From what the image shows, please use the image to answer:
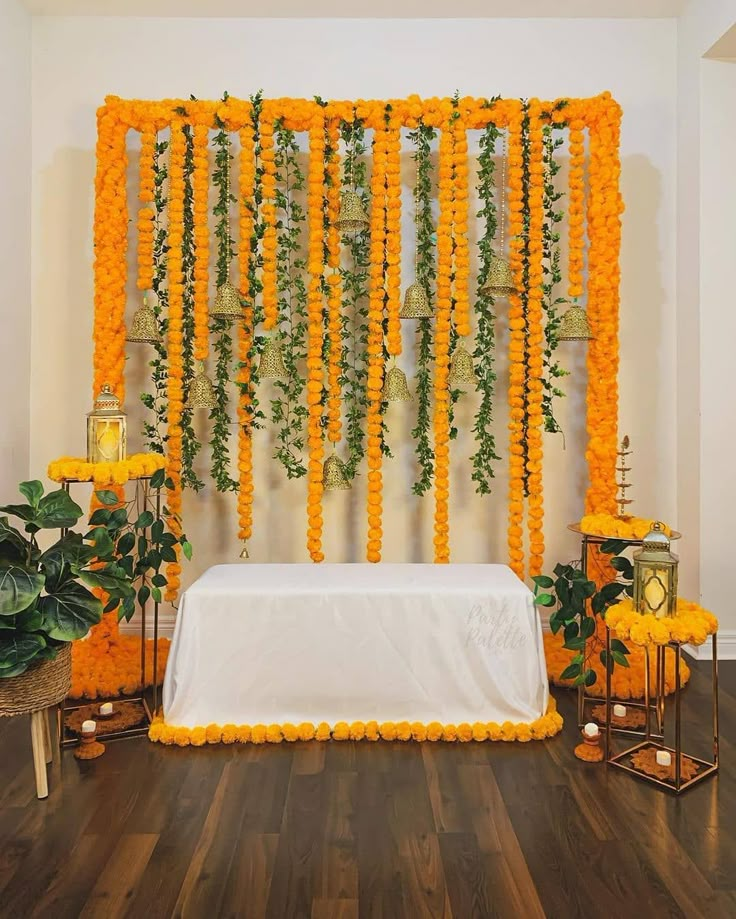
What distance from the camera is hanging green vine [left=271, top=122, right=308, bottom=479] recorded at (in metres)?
3.86

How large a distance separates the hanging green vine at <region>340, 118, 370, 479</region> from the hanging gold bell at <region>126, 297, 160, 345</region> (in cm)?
94

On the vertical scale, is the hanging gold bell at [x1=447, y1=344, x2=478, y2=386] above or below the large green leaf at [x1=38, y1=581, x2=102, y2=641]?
above

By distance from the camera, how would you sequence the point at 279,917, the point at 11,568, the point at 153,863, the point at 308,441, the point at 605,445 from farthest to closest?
the point at 308,441
the point at 605,445
the point at 11,568
the point at 153,863
the point at 279,917

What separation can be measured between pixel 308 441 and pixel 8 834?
2305 millimetres

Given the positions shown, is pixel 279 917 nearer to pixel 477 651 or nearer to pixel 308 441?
pixel 477 651

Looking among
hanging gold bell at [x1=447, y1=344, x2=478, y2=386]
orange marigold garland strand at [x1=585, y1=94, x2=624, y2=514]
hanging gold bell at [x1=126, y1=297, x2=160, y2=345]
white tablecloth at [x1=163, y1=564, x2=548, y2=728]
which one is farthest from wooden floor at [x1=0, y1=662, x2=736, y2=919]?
hanging gold bell at [x1=126, y1=297, x2=160, y2=345]

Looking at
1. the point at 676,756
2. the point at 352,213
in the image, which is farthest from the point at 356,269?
the point at 676,756

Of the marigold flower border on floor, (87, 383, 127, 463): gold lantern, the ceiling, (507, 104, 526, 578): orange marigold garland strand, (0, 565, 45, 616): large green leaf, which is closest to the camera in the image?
(0, 565, 45, 616): large green leaf

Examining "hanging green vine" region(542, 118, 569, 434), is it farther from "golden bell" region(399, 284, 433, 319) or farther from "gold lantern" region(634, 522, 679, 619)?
"gold lantern" region(634, 522, 679, 619)

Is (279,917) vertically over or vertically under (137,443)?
under

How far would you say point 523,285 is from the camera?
389 cm

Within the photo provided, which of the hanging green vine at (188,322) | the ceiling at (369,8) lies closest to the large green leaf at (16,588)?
the hanging green vine at (188,322)

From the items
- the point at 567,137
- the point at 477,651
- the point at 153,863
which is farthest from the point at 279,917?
the point at 567,137

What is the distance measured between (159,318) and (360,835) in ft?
9.44
